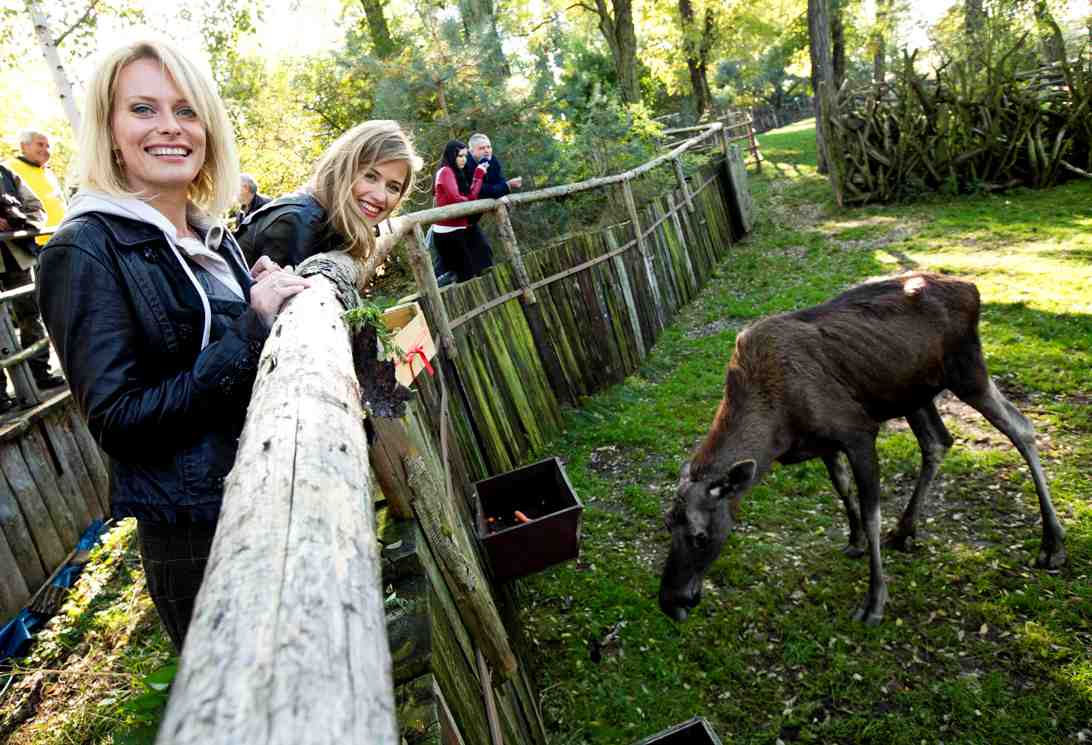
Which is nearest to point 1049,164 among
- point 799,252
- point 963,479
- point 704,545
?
point 799,252

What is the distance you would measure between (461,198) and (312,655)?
289 inches

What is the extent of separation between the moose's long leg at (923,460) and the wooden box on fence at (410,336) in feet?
10.6

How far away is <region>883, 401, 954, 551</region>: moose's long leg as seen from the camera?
4.59 m

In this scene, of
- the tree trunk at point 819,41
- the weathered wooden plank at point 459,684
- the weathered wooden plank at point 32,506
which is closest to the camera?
the weathered wooden plank at point 459,684

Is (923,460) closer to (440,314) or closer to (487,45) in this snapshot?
(440,314)

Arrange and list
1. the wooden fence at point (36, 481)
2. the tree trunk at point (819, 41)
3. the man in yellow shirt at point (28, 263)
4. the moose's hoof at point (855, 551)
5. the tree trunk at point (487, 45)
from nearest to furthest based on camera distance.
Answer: the moose's hoof at point (855, 551)
the wooden fence at point (36, 481)
the man in yellow shirt at point (28, 263)
the tree trunk at point (487, 45)
the tree trunk at point (819, 41)

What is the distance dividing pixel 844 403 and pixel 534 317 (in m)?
2.91

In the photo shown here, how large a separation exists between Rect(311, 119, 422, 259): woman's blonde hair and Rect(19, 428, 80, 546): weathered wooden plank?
15.0 feet

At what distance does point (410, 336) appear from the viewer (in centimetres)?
308

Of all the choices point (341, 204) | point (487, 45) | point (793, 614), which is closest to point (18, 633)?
point (341, 204)

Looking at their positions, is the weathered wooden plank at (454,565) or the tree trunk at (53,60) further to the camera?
the tree trunk at (53,60)

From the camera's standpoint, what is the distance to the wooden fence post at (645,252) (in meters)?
8.80

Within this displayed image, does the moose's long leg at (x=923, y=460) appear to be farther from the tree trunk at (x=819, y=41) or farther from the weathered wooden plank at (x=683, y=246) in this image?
the tree trunk at (x=819, y=41)

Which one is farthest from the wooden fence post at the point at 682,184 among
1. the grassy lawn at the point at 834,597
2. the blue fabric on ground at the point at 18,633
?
the blue fabric on ground at the point at 18,633
